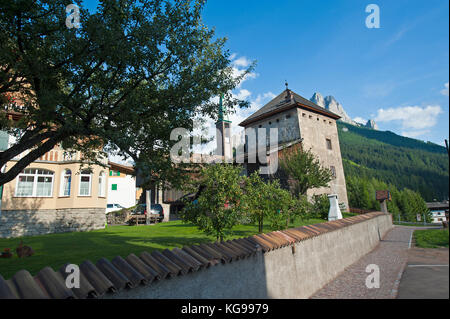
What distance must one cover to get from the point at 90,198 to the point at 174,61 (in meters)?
16.6

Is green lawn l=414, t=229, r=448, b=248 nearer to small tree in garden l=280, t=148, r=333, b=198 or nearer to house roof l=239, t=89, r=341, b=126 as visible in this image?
small tree in garden l=280, t=148, r=333, b=198

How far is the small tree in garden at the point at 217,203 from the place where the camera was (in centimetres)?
930

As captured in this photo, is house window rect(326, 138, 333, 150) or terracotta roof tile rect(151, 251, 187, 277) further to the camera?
house window rect(326, 138, 333, 150)

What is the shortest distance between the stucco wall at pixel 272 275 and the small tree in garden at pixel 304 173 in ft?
55.3

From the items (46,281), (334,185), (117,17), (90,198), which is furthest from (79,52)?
(334,185)

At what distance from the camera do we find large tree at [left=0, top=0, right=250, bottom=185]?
6.57m

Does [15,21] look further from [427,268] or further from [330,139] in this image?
[330,139]

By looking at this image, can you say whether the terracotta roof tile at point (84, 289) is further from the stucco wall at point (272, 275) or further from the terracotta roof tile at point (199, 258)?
the terracotta roof tile at point (199, 258)

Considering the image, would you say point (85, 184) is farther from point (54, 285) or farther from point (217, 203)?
point (54, 285)

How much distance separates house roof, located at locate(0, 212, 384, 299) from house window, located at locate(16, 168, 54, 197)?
19.9m

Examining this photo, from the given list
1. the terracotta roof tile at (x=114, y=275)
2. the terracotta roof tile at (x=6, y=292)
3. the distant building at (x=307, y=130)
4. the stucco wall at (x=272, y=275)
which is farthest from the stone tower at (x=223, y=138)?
the terracotta roof tile at (x=6, y=292)

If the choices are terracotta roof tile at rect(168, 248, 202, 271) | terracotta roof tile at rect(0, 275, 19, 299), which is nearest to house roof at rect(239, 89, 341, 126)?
terracotta roof tile at rect(168, 248, 202, 271)

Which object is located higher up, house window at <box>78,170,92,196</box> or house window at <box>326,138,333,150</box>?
house window at <box>326,138,333,150</box>
